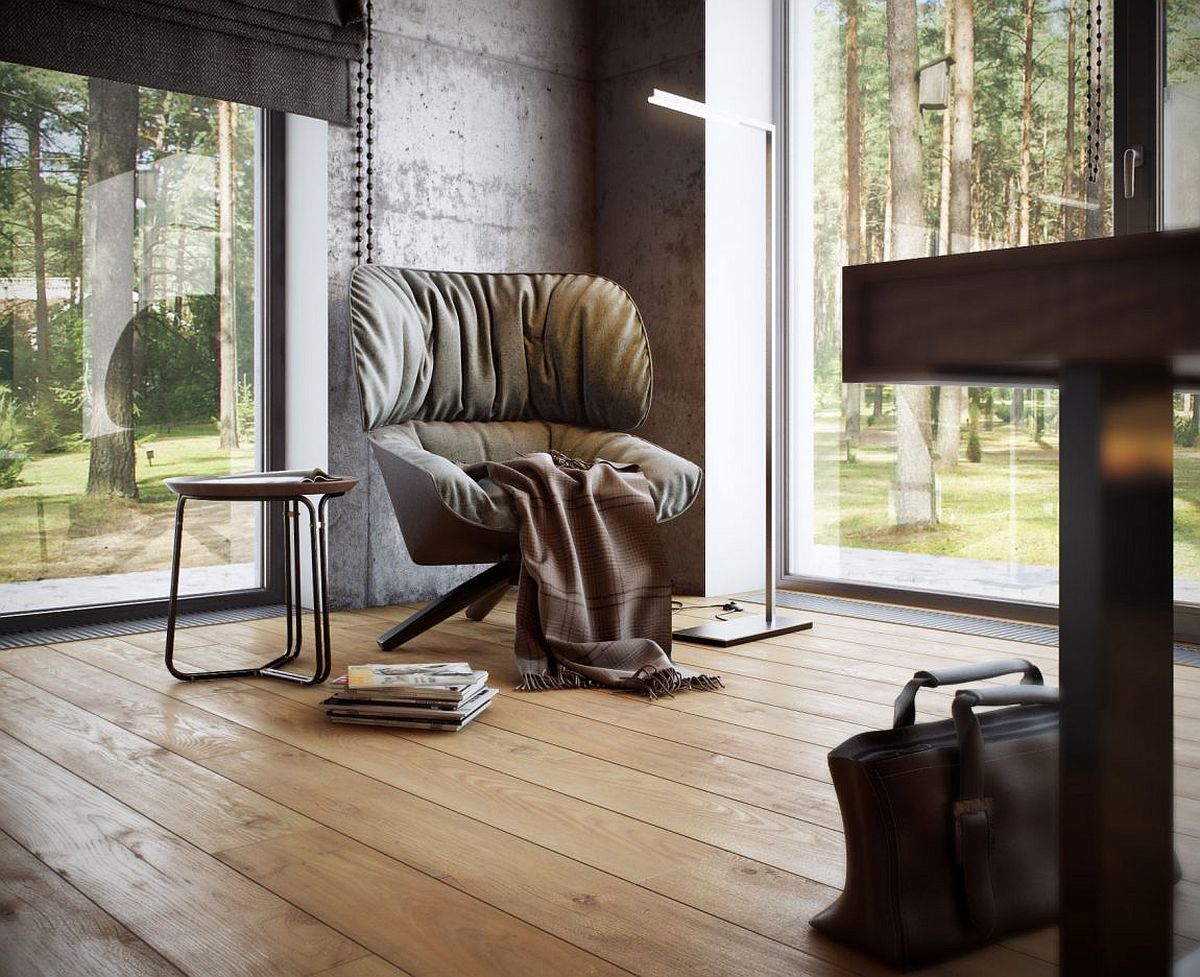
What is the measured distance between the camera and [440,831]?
5.67ft

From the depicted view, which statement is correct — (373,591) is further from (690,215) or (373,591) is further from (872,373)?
(872,373)

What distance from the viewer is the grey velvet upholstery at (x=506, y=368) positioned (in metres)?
3.10

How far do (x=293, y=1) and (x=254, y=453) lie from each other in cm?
136

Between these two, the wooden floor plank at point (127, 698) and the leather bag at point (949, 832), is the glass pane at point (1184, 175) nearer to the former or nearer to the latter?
the leather bag at point (949, 832)

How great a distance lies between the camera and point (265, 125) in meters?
3.69

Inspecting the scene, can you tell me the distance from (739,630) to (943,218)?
4.71 ft

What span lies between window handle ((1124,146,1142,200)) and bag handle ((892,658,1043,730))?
2119 mm

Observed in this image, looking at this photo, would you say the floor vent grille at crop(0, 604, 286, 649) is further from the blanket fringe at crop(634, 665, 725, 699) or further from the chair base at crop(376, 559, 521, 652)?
the blanket fringe at crop(634, 665, 725, 699)

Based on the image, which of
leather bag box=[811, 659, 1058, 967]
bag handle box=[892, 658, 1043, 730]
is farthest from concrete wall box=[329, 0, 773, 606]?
leather bag box=[811, 659, 1058, 967]

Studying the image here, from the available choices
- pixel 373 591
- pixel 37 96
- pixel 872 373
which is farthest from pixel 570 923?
pixel 37 96

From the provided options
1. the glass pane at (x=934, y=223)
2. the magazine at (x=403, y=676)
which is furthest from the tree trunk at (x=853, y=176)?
the magazine at (x=403, y=676)

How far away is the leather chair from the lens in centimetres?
291

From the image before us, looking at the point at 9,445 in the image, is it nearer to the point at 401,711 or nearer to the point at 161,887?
the point at 401,711

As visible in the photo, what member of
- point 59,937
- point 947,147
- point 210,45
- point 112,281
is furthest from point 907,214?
point 59,937
